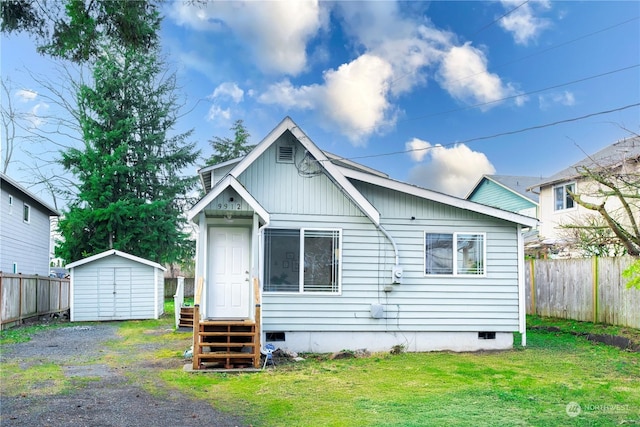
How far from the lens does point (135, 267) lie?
1928 cm

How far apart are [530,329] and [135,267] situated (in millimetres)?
13266

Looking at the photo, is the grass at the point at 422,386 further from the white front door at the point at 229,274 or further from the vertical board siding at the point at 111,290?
the vertical board siding at the point at 111,290

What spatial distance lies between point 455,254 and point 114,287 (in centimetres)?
1305

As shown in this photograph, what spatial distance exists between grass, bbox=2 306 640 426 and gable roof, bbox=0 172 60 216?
1045 cm

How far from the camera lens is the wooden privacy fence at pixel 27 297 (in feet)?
49.9

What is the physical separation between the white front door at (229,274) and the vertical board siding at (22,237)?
12362mm

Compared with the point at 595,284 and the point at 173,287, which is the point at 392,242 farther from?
the point at 173,287

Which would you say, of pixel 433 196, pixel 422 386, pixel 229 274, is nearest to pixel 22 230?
pixel 229 274

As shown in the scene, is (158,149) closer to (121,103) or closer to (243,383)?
(121,103)

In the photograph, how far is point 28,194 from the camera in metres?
21.2

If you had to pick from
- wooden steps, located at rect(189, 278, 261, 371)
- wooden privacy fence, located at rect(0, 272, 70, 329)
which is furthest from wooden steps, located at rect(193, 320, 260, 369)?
wooden privacy fence, located at rect(0, 272, 70, 329)

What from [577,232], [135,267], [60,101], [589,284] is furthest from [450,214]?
[60,101]

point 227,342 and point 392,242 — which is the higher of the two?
point 392,242

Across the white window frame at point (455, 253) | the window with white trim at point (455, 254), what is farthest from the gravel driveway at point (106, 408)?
the window with white trim at point (455, 254)
